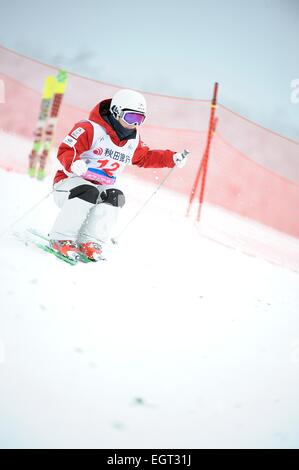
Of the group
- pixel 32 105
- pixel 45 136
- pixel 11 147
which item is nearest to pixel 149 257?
pixel 45 136

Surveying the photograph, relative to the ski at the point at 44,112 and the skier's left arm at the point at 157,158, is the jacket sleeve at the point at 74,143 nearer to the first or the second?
the skier's left arm at the point at 157,158

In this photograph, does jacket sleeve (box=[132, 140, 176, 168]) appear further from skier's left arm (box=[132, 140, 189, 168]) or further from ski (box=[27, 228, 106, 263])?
ski (box=[27, 228, 106, 263])

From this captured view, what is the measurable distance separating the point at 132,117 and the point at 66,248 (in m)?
0.91

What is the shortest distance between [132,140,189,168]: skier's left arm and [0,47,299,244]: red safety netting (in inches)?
150

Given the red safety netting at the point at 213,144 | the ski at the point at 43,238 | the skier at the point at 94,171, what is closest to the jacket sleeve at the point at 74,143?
the skier at the point at 94,171

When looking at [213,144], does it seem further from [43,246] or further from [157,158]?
[43,246]

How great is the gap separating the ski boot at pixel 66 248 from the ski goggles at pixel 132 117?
0.85m

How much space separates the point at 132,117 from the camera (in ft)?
7.65

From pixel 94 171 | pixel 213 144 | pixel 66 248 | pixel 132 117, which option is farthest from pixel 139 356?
pixel 213 144

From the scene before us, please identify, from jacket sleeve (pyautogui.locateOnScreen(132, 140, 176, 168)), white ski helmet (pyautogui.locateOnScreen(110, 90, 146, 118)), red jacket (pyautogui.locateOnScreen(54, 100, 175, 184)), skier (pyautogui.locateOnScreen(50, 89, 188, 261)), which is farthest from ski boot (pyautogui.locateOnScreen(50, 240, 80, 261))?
white ski helmet (pyautogui.locateOnScreen(110, 90, 146, 118))

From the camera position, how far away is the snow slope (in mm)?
1125

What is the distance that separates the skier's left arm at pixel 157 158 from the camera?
8.84 ft

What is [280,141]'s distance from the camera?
21.4ft

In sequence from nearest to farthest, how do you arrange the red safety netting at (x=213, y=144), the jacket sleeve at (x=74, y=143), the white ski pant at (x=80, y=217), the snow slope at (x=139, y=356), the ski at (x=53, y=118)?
1. the snow slope at (x=139, y=356)
2. the jacket sleeve at (x=74, y=143)
3. the white ski pant at (x=80, y=217)
4. the ski at (x=53, y=118)
5. the red safety netting at (x=213, y=144)
